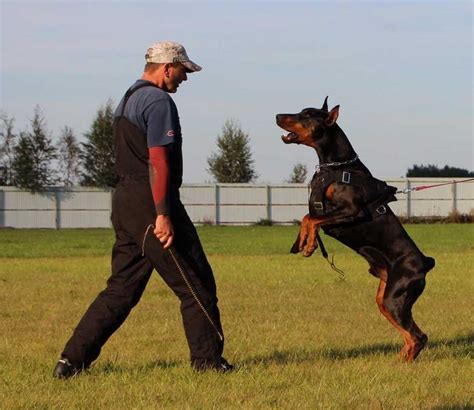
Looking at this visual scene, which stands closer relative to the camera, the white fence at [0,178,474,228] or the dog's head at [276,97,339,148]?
the dog's head at [276,97,339,148]

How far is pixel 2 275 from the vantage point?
55.1 ft

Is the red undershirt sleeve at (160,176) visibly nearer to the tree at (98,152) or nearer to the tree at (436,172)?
the tree at (98,152)

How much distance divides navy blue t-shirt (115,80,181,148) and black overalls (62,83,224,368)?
6 centimetres

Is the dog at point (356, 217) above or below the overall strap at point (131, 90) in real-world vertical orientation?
below

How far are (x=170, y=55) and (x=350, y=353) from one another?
2.97m

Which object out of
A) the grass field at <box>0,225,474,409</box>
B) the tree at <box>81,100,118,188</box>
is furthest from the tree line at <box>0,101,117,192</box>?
the grass field at <box>0,225,474,409</box>

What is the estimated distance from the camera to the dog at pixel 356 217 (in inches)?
287

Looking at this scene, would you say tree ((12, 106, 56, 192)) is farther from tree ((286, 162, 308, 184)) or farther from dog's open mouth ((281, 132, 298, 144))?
dog's open mouth ((281, 132, 298, 144))

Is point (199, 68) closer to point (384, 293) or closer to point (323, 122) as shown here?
point (323, 122)

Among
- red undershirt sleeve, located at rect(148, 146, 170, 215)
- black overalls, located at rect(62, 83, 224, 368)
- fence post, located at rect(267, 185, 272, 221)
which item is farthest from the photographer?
fence post, located at rect(267, 185, 272, 221)

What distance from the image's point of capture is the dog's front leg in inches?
285

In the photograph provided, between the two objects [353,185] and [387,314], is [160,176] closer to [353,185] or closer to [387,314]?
[353,185]

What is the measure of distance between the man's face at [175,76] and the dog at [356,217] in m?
1.04

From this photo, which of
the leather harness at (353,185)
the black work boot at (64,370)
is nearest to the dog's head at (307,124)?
the leather harness at (353,185)
